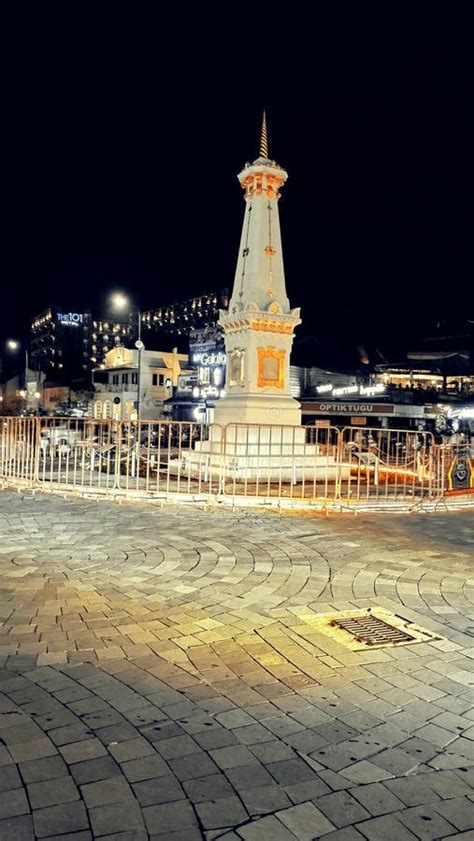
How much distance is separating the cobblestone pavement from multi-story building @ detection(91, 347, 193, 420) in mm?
51955

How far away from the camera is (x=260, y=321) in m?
16.7

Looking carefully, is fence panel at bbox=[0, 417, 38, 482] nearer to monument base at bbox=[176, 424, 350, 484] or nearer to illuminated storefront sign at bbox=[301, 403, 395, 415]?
monument base at bbox=[176, 424, 350, 484]

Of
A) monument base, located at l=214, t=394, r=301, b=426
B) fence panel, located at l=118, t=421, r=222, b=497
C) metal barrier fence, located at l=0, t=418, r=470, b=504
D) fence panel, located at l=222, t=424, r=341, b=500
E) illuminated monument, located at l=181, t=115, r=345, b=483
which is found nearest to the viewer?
metal barrier fence, located at l=0, t=418, r=470, b=504

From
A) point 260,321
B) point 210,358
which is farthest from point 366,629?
point 210,358

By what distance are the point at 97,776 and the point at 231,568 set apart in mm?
3860

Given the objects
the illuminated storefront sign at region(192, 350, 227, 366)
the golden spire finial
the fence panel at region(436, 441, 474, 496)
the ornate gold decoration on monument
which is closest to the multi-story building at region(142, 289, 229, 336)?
the illuminated storefront sign at region(192, 350, 227, 366)

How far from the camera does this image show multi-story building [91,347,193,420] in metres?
58.4

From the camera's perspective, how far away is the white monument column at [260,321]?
1667 centimetres

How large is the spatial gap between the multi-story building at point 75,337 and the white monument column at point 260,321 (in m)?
105

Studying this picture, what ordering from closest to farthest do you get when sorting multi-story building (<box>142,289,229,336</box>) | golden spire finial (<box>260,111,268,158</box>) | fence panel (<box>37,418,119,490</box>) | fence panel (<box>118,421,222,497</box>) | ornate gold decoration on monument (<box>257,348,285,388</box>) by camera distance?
fence panel (<box>118,421,222,497</box>), fence panel (<box>37,418,119,490</box>), ornate gold decoration on monument (<box>257,348,285,388</box>), golden spire finial (<box>260,111,268,158</box>), multi-story building (<box>142,289,229,336</box>)

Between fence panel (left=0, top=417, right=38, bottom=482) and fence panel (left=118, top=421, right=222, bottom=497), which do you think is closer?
fence panel (left=118, top=421, right=222, bottom=497)

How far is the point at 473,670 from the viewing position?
3957 mm

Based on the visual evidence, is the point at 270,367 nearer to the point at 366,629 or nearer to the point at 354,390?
the point at 366,629

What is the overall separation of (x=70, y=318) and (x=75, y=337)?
5.34 metres
